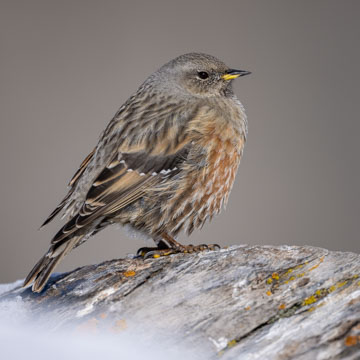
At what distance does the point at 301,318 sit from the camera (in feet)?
8.26

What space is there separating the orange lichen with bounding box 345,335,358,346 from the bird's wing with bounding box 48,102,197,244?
6.07ft

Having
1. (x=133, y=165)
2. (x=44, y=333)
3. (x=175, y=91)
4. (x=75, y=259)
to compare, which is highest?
(x=175, y=91)

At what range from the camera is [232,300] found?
9.02 feet

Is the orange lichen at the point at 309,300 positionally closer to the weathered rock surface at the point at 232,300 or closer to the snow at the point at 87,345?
the weathered rock surface at the point at 232,300

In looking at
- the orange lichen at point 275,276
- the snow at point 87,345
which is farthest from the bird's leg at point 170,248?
the snow at point 87,345

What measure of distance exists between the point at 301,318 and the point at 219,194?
5.59 ft

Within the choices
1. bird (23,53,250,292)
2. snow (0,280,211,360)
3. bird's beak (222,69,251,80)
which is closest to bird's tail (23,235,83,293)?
bird (23,53,250,292)

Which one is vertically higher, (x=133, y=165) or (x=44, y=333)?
(x=133, y=165)

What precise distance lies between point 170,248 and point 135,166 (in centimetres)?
61

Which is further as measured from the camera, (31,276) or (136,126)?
(136,126)

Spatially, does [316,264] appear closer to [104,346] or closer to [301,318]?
[301,318]

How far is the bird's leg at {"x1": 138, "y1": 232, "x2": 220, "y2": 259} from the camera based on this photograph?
12.5 feet

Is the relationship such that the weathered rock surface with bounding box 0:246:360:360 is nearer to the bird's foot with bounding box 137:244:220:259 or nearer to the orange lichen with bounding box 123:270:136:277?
the orange lichen with bounding box 123:270:136:277

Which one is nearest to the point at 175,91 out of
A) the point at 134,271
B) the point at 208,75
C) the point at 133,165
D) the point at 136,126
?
the point at 208,75
